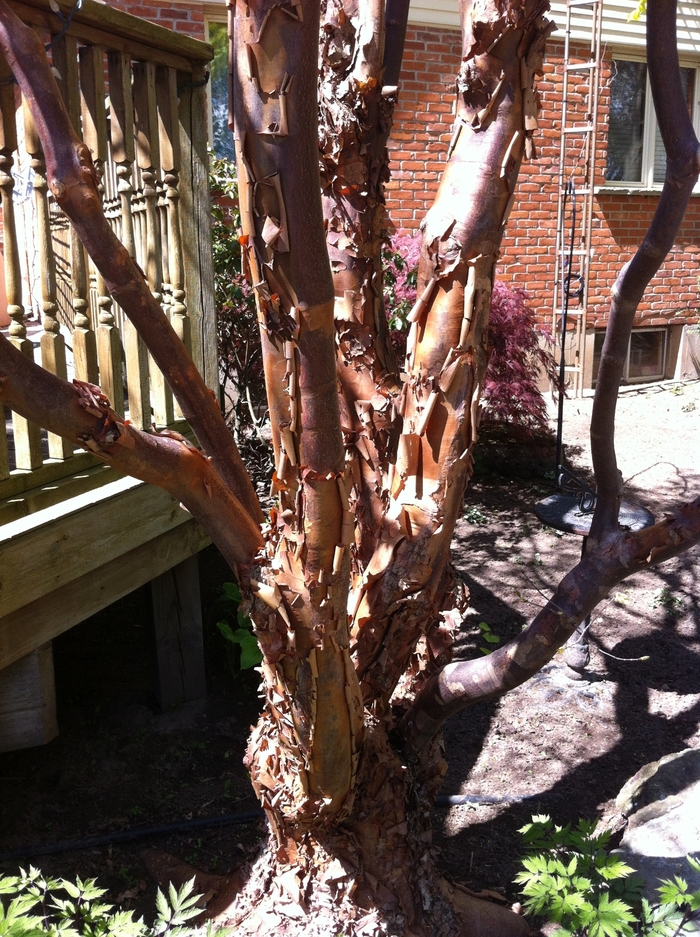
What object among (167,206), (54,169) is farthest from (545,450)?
(54,169)

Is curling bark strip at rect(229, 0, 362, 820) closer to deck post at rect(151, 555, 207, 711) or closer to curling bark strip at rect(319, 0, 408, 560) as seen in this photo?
curling bark strip at rect(319, 0, 408, 560)

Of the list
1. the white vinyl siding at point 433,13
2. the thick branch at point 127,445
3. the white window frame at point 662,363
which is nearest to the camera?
the thick branch at point 127,445

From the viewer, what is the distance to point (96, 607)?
3.01 m

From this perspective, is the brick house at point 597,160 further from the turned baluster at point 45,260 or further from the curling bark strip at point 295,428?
the curling bark strip at point 295,428

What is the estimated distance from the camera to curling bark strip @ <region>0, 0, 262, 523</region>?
4.80 feet

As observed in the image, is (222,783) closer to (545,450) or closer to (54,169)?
(54,169)

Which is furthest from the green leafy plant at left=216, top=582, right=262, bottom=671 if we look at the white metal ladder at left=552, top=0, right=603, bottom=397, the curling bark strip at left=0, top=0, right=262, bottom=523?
the white metal ladder at left=552, top=0, right=603, bottom=397

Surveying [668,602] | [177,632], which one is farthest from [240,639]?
[668,602]

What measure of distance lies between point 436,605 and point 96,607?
1.30 m

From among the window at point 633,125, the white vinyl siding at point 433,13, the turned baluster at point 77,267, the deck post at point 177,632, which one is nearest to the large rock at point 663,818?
the deck post at point 177,632

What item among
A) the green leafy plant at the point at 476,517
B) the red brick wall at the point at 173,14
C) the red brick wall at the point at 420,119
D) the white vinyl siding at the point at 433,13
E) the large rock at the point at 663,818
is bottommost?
the large rock at the point at 663,818

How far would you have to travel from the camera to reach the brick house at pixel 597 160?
7.91m

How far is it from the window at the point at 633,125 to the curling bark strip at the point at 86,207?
8.96 meters

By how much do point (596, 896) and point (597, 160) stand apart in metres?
8.57
